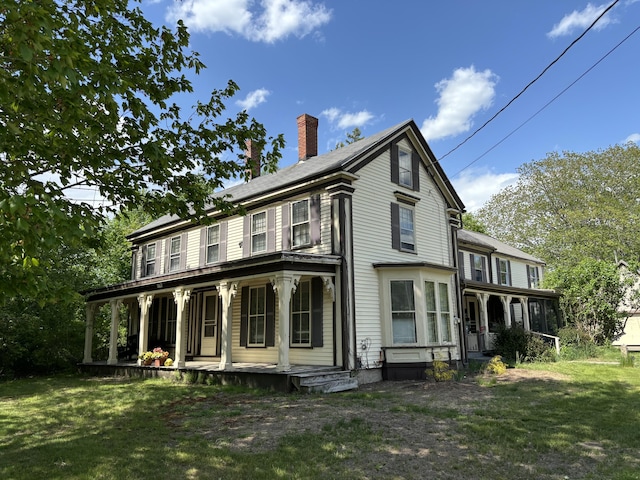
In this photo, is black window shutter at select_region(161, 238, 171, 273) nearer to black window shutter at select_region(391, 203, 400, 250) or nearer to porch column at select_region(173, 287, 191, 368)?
porch column at select_region(173, 287, 191, 368)

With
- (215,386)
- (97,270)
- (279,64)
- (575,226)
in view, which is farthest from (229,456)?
(575,226)

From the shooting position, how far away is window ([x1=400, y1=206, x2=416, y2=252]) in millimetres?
15086

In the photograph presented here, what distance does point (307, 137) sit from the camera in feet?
60.8

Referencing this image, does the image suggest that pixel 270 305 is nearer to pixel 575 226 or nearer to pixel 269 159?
pixel 269 159

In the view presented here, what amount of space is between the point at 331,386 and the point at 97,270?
21139 millimetres

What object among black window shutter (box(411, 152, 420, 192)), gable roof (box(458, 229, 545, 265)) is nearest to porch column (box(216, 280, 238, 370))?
black window shutter (box(411, 152, 420, 192))

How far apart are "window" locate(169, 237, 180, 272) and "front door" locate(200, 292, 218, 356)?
277 centimetres

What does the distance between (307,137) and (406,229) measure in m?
6.06

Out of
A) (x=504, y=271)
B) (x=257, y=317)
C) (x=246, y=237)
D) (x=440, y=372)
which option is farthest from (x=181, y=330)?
(x=504, y=271)

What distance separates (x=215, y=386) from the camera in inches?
468

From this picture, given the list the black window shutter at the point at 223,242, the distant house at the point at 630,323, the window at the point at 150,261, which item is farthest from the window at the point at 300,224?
the distant house at the point at 630,323

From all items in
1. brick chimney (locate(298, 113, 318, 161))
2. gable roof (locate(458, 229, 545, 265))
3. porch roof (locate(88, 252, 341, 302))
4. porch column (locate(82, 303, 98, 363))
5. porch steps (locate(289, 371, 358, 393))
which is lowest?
porch steps (locate(289, 371, 358, 393))

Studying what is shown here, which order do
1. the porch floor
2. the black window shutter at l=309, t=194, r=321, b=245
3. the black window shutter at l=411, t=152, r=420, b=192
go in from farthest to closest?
the black window shutter at l=411, t=152, r=420, b=192, the black window shutter at l=309, t=194, r=321, b=245, the porch floor

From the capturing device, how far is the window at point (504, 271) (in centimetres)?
2576
